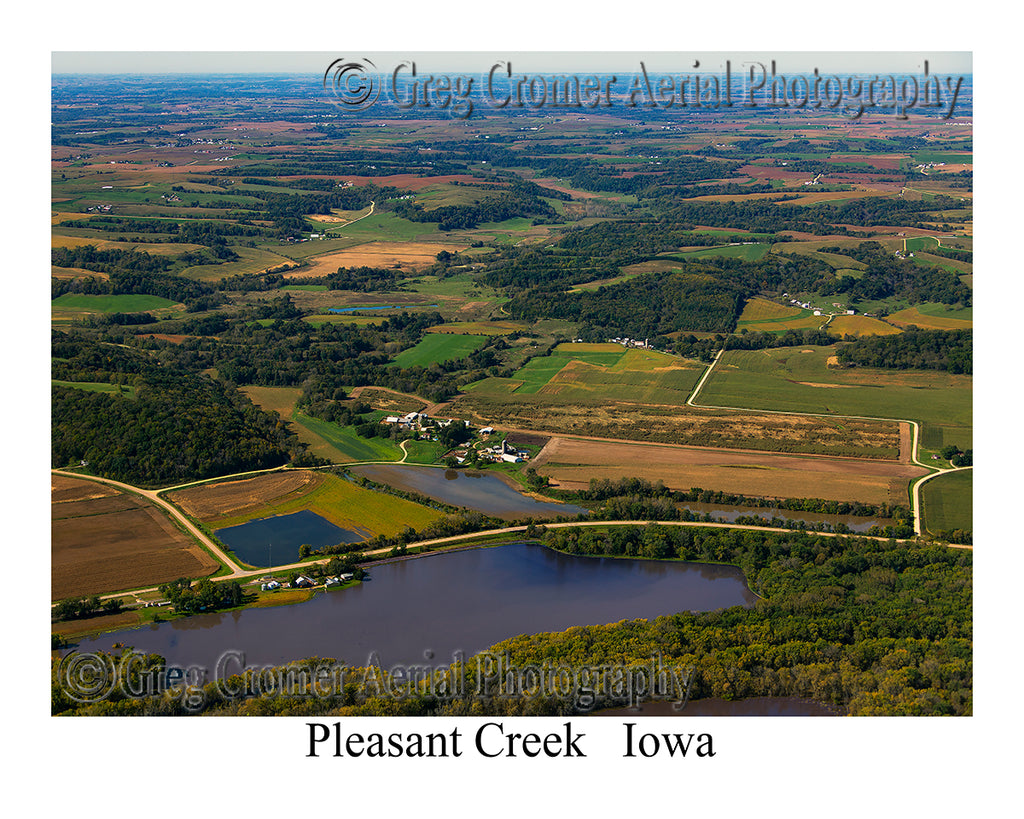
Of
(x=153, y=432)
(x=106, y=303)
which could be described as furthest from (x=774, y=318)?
(x=106, y=303)

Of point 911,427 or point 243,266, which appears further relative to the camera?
point 243,266

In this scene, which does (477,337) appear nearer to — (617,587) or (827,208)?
(617,587)

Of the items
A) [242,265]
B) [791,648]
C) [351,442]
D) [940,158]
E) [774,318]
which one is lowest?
[791,648]

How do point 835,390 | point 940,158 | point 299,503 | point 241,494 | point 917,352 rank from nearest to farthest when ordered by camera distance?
point 299,503
point 241,494
point 835,390
point 917,352
point 940,158

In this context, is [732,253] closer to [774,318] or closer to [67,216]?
[774,318]

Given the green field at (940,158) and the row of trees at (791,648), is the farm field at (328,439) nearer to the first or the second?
the row of trees at (791,648)

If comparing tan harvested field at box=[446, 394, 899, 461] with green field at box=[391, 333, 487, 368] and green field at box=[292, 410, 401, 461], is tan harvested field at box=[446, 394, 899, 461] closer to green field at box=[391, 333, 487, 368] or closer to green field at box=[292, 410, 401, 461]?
green field at box=[292, 410, 401, 461]
